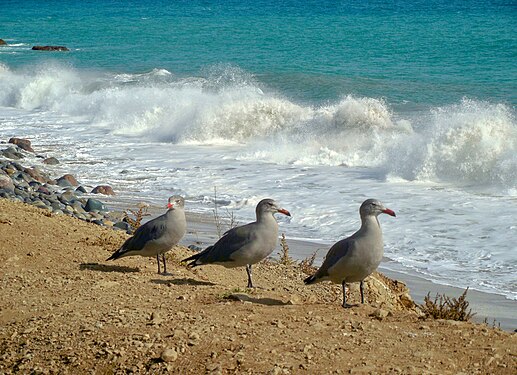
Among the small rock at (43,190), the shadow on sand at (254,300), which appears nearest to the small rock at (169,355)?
the shadow on sand at (254,300)

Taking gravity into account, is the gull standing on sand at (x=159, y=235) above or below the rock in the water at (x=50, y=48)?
above

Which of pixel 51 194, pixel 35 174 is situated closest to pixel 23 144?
pixel 35 174

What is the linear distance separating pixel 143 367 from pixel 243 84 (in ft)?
79.4

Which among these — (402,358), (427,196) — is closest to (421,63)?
(427,196)

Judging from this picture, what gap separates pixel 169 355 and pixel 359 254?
204 centimetres

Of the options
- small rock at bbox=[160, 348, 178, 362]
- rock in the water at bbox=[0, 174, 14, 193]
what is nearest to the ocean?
rock in the water at bbox=[0, 174, 14, 193]

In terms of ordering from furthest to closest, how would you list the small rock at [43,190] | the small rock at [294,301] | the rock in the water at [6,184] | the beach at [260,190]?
1. the small rock at [43,190]
2. the rock in the water at [6,184]
3. the small rock at [294,301]
4. the beach at [260,190]

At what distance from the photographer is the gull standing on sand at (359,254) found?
7773 mm

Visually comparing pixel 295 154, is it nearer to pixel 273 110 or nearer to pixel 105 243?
pixel 273 110

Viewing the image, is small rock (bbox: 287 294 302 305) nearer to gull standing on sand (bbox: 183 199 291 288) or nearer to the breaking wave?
gull standing on sand (bbox: 183 199 291 288)

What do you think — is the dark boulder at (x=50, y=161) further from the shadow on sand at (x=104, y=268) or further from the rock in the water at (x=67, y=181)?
the shadow on sand at (x=104, y=268)

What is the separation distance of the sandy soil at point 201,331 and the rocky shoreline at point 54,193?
153 inches

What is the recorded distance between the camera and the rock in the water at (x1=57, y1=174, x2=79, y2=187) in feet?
57.2

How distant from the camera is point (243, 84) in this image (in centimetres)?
3019
